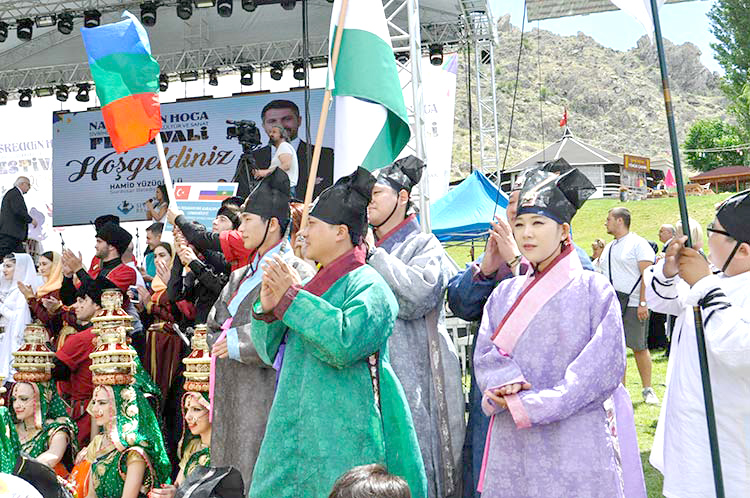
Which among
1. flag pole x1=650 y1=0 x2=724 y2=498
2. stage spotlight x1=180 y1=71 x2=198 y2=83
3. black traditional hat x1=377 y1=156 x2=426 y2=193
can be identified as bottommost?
flag pole x1=650 y1=0 x2=724 y2=498

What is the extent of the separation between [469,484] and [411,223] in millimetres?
1194

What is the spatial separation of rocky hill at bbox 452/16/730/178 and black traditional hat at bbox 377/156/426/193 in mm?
84770

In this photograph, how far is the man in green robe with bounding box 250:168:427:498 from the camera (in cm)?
295

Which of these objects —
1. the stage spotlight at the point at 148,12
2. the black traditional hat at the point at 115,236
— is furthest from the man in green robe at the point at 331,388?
the stage spotlight at the point at 148,12

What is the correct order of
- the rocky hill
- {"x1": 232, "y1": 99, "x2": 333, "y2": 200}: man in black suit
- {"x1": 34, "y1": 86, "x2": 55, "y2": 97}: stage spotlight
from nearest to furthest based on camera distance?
{"x1": 232, "y1": 99, "x2": 333, "y2": 200}: man in black suit, {"x1": 34, "y1": 86, "x2": 55, "y2": 97}: stage spotlight, the rocky hill

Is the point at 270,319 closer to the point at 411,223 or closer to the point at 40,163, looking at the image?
the point at 411,223

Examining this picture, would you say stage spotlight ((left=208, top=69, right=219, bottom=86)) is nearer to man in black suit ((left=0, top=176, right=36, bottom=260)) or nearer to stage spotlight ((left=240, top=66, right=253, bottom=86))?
stage spotlight ((left=240, top=66, right=253, bottom=86))

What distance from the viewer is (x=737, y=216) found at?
118 inches

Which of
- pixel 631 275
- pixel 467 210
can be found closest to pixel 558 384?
pixel 631 275

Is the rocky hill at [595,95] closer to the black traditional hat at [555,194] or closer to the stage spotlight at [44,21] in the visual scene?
the stage spotlight at [44,21]

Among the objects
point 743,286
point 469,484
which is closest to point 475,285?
point 469,484

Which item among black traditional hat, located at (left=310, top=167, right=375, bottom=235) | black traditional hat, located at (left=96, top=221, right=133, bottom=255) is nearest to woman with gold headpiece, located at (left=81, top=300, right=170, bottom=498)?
black traditional hat, located at (left=96, top=221, right=133, bottom=255)

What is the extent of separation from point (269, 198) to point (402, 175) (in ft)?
2.07

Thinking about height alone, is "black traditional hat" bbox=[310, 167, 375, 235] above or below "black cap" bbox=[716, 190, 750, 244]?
above
